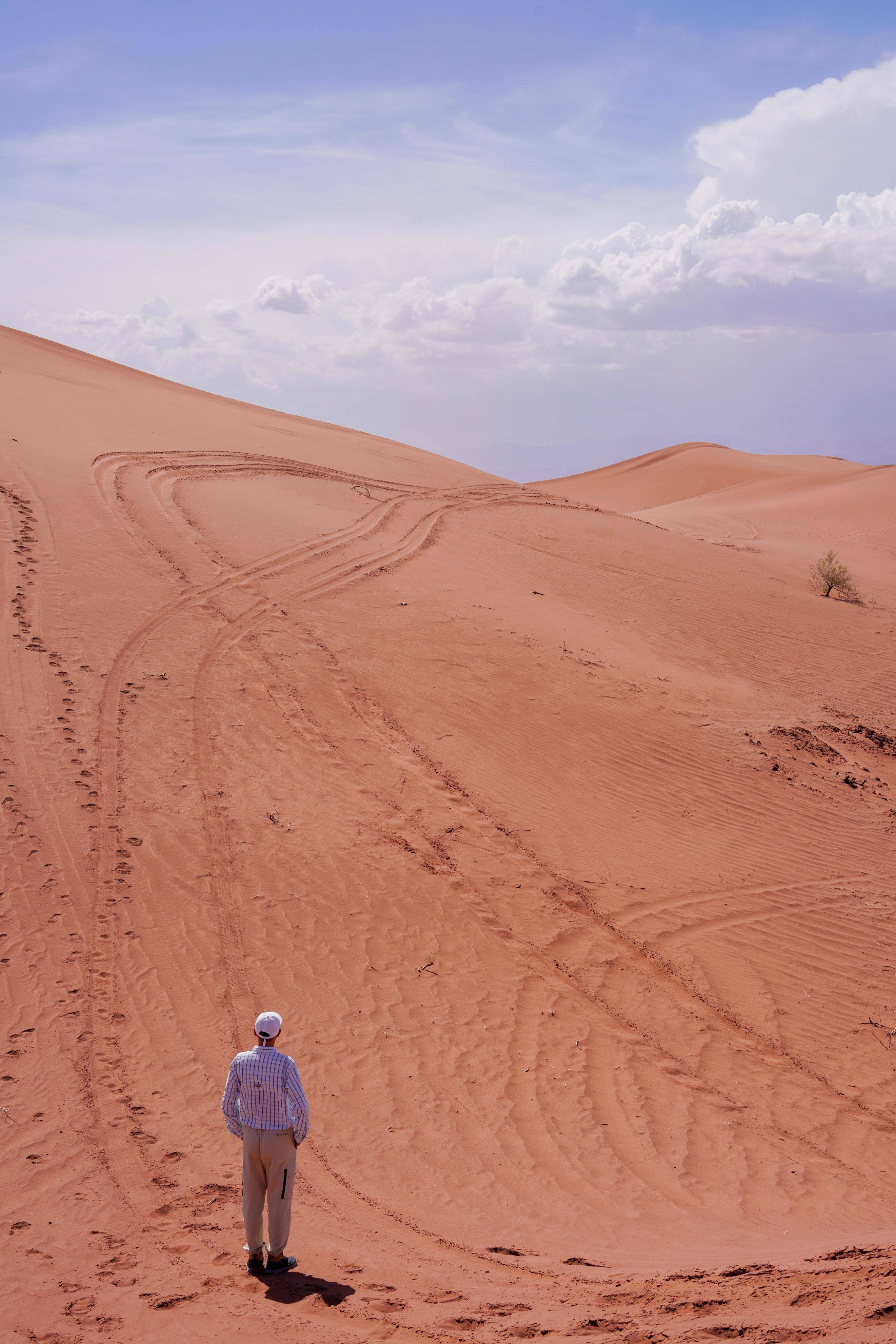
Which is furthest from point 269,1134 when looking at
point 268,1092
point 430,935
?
point 430,935

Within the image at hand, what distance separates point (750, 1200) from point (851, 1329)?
2.40m

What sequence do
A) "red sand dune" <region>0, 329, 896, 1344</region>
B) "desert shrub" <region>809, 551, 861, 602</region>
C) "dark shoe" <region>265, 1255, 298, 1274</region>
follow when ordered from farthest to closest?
"desert shrub" <region>809, 551, 861, 602</region> < "red sand dune" <region>0, 329, 896, 1344</region> < "dark shoe" <region>265, 1255, 298, 1274</region>

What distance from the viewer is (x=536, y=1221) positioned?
5051mm

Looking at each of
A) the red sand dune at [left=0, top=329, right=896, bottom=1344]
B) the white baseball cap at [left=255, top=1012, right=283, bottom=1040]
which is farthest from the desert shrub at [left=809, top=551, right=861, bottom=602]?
the white baseball cap at [left=255, top=1012, right=283, bottom=1040]

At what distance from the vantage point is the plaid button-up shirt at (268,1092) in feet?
14.2

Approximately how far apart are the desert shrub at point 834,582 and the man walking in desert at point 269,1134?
62.4 ft

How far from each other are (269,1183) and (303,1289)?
48cm

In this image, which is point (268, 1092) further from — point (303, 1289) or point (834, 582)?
point (834, 582)

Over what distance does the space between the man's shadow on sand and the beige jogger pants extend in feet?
0.40

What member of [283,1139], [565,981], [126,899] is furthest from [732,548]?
[283,1139]

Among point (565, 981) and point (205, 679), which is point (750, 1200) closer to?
point (565, 981)

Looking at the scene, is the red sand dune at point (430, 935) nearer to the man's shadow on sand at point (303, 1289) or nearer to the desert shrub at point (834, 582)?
the man's shadow on sand at point (303, 1289)

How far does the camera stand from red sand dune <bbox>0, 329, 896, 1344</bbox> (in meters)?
4.40

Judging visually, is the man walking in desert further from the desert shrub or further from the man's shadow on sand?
the desert shrub
